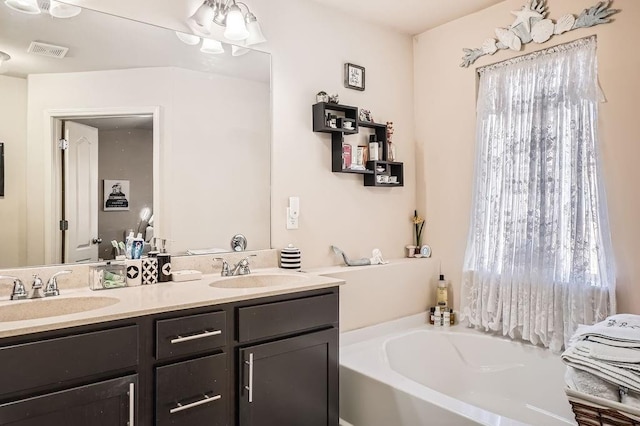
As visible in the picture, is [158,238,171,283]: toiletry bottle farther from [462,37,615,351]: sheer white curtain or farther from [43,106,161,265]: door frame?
[462,37,615,351]: sheer white curtain

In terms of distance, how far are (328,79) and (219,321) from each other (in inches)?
70.4

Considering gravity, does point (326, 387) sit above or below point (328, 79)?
below

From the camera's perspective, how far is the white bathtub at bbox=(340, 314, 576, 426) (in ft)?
6.50

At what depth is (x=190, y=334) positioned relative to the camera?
5.17ft

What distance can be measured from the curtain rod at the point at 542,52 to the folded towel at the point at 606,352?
1.72 meters

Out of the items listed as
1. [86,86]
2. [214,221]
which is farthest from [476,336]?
[86,86]

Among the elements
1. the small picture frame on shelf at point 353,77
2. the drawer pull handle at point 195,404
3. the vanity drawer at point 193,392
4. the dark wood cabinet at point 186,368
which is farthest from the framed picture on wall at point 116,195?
the small picture frame on shelf at point 353,77

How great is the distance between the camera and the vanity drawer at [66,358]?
1.24 meters

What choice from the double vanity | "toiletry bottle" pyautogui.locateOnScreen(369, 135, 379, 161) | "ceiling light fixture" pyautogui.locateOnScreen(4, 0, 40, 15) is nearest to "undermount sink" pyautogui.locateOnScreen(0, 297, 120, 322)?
the double vanity

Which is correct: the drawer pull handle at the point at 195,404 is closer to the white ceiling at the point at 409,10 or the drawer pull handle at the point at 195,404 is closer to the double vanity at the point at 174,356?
the double vanity at the point at 174,356

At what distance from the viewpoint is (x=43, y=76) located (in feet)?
6.13

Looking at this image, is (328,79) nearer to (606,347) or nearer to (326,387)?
(326,387)

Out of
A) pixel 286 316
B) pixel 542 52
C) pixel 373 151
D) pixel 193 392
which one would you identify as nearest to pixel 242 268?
pixel 286 316

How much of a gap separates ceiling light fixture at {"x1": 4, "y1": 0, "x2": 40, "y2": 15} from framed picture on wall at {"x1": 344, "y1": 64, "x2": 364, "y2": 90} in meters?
1.74
